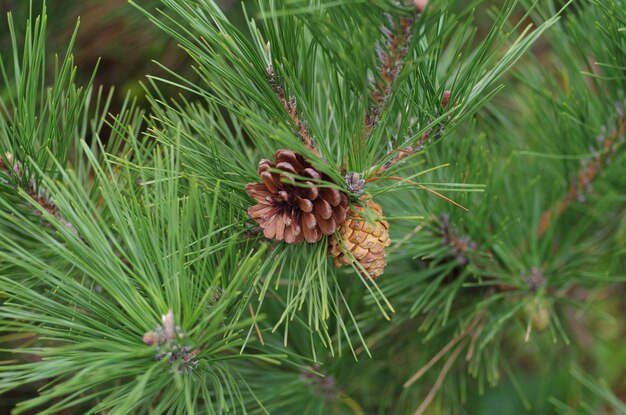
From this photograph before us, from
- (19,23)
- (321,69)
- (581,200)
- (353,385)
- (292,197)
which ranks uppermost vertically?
(19,23)

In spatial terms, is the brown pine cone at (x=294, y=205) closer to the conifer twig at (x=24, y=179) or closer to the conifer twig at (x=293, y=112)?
the conifer twig at (x=293, y=112)

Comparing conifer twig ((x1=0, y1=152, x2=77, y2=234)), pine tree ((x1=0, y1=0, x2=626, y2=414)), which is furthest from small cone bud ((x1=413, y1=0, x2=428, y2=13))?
conifer twig ((x1=0, y1=152, x2=77, y2=234))

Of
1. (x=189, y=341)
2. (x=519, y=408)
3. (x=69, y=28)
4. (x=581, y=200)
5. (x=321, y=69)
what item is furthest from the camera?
(x=519, y=408)

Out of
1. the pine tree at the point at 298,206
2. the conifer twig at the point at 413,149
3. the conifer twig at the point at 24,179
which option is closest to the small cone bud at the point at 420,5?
the pine tree at the point at 298,206

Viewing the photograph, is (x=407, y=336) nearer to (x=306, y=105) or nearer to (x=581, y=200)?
(x=581, y=200)

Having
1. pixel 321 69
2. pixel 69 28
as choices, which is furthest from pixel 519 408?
pixel 69 28

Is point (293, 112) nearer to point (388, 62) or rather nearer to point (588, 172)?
point (388, 62)

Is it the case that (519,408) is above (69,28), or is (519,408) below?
below
